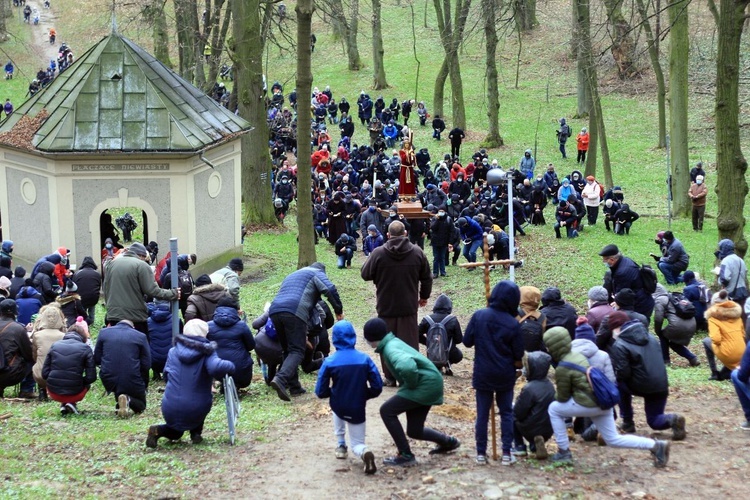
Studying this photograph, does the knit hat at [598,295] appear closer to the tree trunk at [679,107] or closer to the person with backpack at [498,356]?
→ the person with backpack at [498,356]

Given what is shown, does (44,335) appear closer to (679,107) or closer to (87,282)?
(87,282)

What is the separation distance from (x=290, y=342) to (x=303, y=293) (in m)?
0.63

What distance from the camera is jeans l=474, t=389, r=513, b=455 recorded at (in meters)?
8.98

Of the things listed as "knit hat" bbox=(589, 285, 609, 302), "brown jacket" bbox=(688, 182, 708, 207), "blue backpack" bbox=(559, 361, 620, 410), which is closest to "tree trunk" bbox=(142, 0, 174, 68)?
"brown jacket" bbox=(688, 182, 708, 207)

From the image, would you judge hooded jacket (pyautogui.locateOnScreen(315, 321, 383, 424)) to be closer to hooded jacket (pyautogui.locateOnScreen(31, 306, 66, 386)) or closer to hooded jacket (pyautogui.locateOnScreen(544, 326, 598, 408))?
hooded jacket (pyautogui.locateOnScreen(544, 326, 598, 408))

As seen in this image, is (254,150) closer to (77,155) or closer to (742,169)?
(77,155)

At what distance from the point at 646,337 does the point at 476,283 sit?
11.5 meters

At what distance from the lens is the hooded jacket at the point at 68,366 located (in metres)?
11.0

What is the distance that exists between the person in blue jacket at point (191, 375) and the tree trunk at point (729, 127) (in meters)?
11.2

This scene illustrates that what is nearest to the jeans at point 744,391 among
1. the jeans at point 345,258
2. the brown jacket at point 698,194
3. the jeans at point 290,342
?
the jeans at point 290,342

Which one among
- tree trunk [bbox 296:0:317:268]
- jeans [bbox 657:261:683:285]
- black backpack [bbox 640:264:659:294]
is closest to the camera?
black backpack [bbox 640:264:659:294]

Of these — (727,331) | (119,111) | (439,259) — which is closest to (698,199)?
(439,259)

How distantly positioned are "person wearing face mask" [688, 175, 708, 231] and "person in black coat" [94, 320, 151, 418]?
16947 millimetres

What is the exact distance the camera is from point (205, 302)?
1255cm
